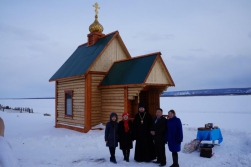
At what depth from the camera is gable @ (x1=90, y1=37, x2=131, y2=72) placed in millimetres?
13078

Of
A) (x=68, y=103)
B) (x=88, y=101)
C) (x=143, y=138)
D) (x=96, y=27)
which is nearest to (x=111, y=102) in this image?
(x=88, y=101)

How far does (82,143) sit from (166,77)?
558 centimetres

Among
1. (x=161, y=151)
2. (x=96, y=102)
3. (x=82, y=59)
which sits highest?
(x=82, y=59)

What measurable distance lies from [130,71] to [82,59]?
14.5ft

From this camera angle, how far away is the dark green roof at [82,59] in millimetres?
13164

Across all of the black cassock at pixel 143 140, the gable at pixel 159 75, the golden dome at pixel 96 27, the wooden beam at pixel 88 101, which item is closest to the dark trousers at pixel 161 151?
the black cassock at pixel 143 140

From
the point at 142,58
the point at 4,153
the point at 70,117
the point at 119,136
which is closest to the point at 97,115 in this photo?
the point at 70,117

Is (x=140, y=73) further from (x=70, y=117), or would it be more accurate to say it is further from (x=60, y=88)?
(x=60, y=88)

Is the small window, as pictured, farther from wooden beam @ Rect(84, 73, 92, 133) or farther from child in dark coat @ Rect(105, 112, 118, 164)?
child in dark coat @ Rect(105, 112, 118, 164)

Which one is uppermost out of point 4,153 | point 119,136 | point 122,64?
point 122,64

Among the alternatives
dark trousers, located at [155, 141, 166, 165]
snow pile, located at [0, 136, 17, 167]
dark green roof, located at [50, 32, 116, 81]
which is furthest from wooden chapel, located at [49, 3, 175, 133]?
snow pile, located at [0, 136, 17, 167]

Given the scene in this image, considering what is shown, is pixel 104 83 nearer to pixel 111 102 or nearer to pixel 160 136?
pixel 111 102

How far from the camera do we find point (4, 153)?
6.15 ft

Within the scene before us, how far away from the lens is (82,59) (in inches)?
572
